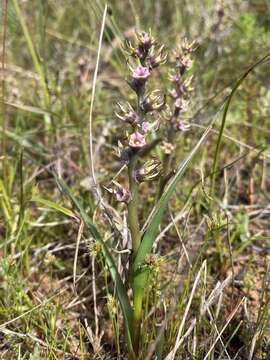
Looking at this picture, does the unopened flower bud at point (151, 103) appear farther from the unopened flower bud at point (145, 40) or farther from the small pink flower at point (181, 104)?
the small pink flower at point (181, 104)

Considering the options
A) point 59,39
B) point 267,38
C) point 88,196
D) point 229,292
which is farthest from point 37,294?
point 59,39

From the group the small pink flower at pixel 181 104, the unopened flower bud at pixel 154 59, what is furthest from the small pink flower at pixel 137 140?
the small pink flower at pixel 181 104

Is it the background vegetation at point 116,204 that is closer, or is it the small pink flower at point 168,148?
the background vegetation at point 116,204

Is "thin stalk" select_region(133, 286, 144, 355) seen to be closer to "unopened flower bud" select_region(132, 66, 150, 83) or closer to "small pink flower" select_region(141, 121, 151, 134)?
"small pink flower" select_region(141, 121, 151, 134)

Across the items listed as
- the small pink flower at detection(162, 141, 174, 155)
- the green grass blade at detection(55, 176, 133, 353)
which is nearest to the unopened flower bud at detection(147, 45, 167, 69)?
the green grass blade at detection(55, 176, 133, 353)

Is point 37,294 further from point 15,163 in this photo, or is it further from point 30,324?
point 15,163

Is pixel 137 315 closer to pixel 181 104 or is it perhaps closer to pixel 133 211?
pixel 133 211
